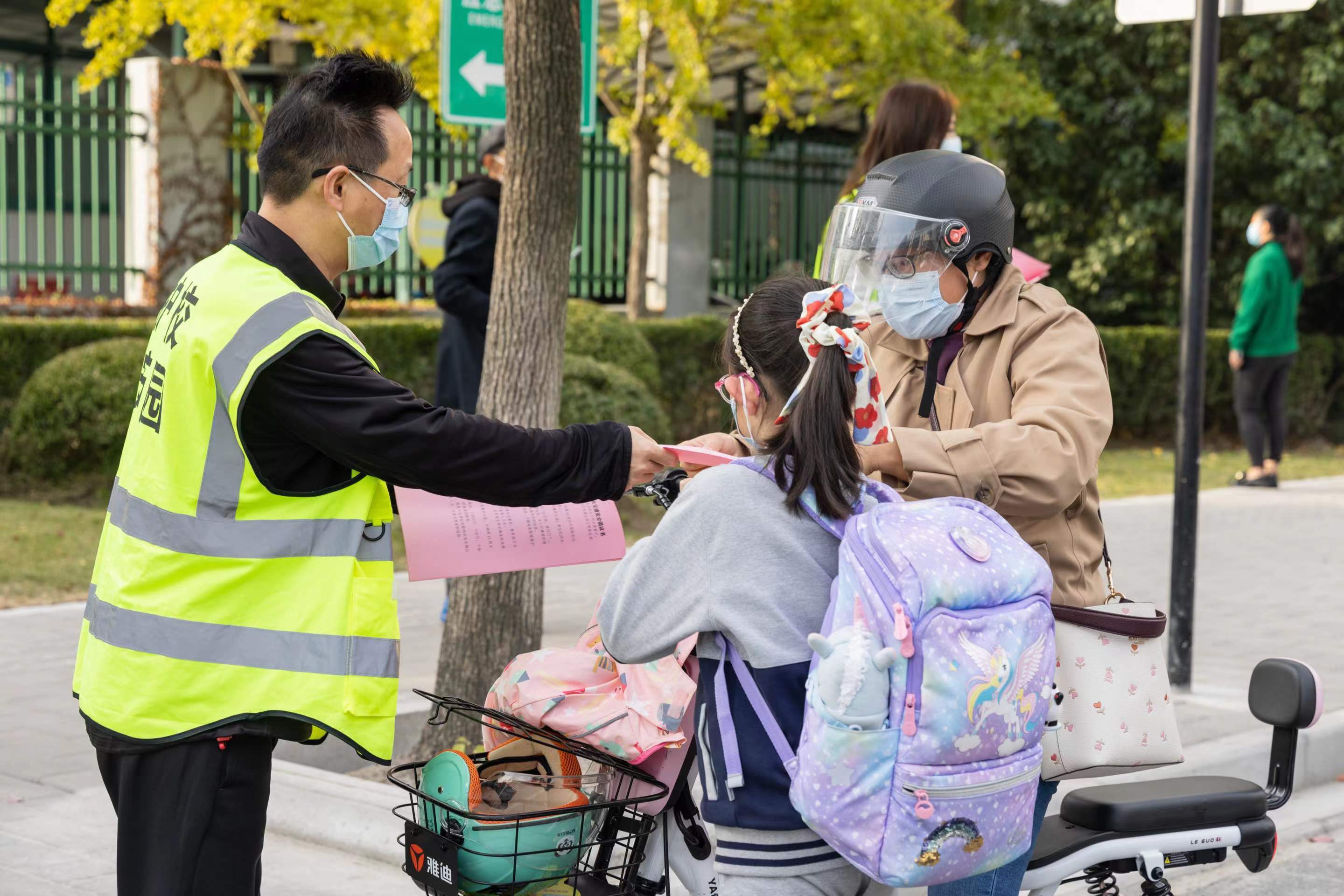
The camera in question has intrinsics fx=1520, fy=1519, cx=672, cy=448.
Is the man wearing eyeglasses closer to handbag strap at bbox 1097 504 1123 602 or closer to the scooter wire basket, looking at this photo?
the scooter wire basket

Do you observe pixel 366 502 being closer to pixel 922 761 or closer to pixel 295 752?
pixel 922 761

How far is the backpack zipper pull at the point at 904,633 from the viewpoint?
2146 millimetres

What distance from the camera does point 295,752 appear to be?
5410 millimetres

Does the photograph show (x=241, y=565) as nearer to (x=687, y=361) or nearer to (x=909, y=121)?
(x=909, y=121)

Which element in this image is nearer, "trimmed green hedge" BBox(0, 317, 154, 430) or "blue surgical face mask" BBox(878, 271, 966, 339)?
"blue surgical face mask" BBox(878, 271, 966, 339)

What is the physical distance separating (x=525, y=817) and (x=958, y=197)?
1361mm

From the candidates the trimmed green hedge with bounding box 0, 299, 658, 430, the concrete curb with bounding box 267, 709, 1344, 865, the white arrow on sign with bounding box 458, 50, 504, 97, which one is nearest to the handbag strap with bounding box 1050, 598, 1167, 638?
the concrete curb with bounding box 267, 709, 1344, 865

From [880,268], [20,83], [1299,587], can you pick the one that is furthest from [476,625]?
[20,83]

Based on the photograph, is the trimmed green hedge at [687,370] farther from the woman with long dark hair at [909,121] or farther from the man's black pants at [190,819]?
the man's black pants at [190,819]

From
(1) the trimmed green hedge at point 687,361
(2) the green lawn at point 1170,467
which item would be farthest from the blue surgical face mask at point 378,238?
(2) the green lawn at point 1170,467

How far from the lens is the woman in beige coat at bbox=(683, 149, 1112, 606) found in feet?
8.71

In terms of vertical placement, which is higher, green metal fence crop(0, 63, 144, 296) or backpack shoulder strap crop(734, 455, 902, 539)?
green metal fence crop(0, 63, 144, 296)

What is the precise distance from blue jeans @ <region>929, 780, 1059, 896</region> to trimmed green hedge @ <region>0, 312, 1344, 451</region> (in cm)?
467

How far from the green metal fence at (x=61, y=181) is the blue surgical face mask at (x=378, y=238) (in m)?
11.1
